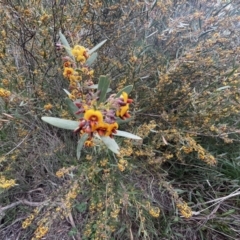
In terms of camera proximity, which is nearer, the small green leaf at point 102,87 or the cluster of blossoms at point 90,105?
the cluster of blossoms at point 90,105

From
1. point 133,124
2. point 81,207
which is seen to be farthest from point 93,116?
point 81,207

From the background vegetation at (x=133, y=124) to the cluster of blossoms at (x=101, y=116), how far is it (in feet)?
1.61

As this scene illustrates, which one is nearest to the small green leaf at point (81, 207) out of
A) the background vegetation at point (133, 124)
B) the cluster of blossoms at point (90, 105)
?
the background vegetation at point (133, 124)

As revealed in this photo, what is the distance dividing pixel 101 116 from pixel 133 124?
2.62ft

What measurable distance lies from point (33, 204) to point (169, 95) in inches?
36.1

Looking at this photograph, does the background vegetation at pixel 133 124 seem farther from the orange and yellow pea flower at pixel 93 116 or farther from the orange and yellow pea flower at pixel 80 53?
the orange and yellow pea flower at pixel 93 116

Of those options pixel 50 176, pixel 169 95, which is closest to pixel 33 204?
pixel 50 176

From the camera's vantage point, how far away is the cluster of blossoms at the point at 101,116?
753 millimetres

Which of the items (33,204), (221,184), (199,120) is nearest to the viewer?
(199,120)

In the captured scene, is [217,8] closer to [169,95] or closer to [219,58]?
[219,58]

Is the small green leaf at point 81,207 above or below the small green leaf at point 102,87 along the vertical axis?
below

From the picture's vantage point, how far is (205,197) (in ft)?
5.35

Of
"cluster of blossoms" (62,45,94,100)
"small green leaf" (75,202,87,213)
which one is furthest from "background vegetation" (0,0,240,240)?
"cluster of blossoms" (62,45,94,100)

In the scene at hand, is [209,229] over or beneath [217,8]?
beneath
